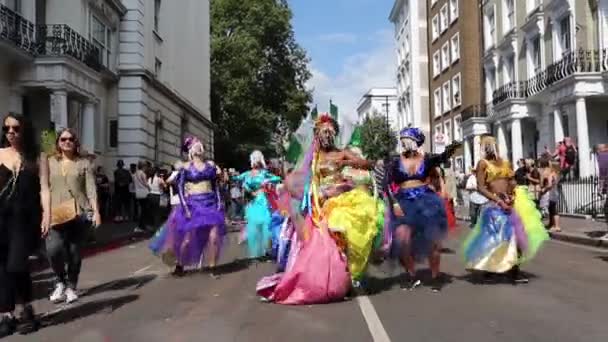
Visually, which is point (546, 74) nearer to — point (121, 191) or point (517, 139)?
point (517, 139)

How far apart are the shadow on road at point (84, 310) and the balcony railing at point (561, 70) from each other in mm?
21803

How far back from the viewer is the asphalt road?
6.02m

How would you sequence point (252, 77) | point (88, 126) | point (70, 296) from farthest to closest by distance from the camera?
point (252, 77)
point (88, 126)
point (70, 296)

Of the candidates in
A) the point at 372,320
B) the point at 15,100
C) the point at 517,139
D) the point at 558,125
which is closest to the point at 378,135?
the point at 517,139

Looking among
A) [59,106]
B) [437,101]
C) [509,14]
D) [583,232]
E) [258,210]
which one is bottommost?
[583,232]

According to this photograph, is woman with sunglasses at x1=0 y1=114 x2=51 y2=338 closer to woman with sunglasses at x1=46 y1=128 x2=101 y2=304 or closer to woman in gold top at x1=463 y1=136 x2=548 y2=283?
woman with sunglasses at x1=46 y1=128 x2=101 y2=304

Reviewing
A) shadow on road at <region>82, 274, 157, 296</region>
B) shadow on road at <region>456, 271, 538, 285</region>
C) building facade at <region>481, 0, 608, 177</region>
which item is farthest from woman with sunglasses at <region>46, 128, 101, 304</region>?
building facade at <region>481, 0, 608, 177</region>

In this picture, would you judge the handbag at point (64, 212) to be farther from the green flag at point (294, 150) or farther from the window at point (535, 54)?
the window at point (535, 54)

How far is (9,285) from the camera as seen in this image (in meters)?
6.24

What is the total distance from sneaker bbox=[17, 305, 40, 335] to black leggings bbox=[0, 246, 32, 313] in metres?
0.17

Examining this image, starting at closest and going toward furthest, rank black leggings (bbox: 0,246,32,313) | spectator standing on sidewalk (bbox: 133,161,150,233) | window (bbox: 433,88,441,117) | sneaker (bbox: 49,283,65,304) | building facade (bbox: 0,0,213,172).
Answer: black leggings (bbox: 0,246,32,313)
sneaker (bbox: 49,283,65,304)
spectator standing on sidewalk (bbox: 133,161,150,233)
building facade (bbox: 0,0,213,172)
window (bbox: 433,88,441,117)

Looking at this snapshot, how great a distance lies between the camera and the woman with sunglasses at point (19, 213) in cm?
628

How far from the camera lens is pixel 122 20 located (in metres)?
27.4

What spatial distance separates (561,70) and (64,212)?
79.0 feet
